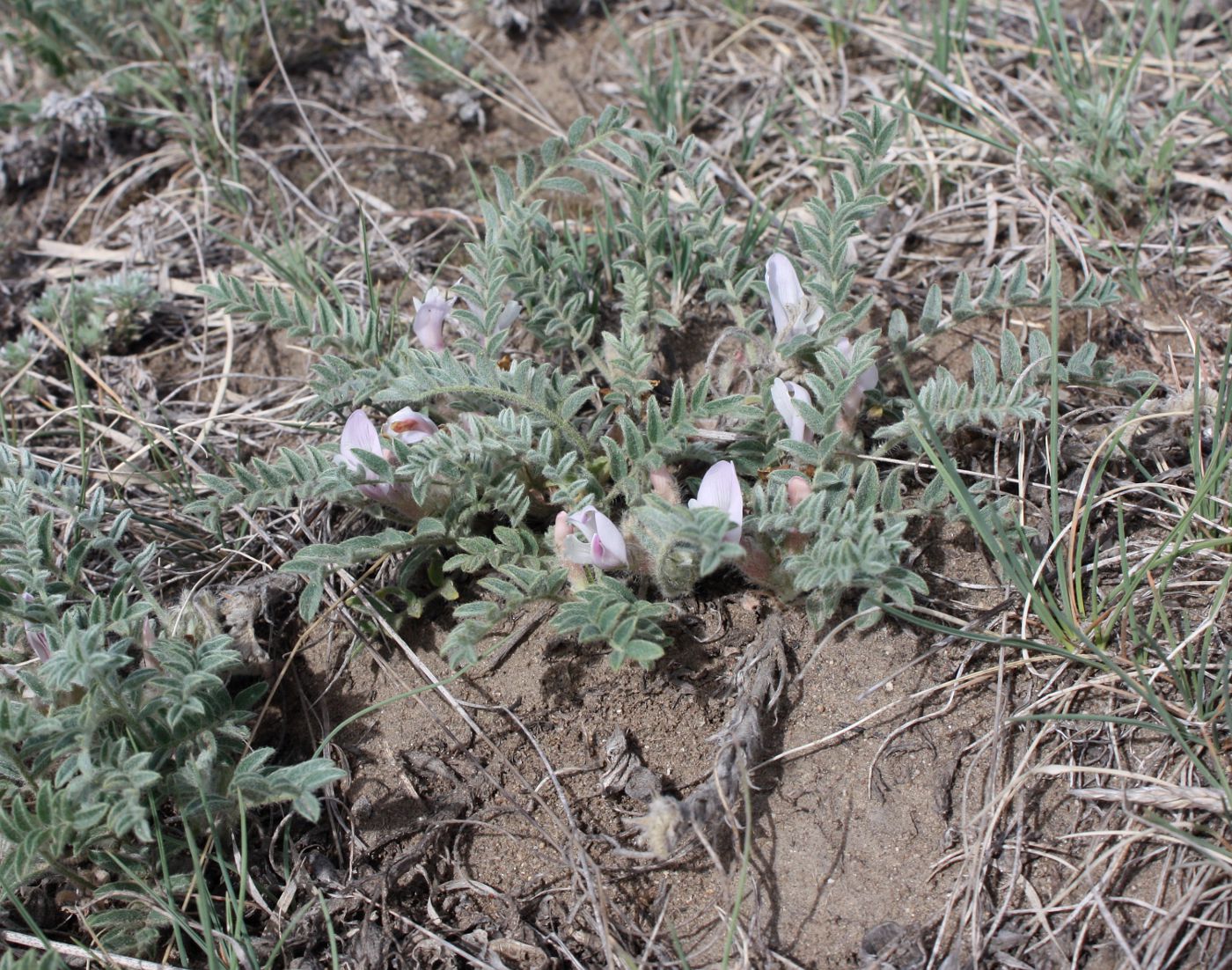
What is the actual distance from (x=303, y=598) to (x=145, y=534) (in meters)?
0.74

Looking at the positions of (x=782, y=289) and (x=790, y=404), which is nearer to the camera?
(x=790, y=404)

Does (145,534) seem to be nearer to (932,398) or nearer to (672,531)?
(672,531)

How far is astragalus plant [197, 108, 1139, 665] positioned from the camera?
2.17 metres

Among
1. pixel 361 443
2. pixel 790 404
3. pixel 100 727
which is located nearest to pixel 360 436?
pixel 361 443

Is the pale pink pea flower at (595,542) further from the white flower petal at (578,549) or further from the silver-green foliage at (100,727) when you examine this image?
the silver-green foliage at (100,727)

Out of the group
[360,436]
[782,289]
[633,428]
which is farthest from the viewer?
[782,289]

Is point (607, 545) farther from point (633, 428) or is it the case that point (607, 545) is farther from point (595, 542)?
point (633, 428)

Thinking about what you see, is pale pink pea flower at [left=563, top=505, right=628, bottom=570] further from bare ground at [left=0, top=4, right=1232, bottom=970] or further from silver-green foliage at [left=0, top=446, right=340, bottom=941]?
silver-green foliage at [left=0, top=446, right=340, bottom=941]

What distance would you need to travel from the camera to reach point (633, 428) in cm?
226

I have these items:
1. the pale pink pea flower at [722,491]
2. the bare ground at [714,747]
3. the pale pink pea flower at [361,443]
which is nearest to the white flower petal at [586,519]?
the pale pink pea flower at [722,491]

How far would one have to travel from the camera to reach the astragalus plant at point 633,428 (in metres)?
2.17

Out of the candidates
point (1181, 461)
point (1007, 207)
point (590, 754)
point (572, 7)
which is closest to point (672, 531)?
point (590, 754)

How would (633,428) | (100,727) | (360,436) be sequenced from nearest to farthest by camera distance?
(100,727) < (633,428) < (360,436)

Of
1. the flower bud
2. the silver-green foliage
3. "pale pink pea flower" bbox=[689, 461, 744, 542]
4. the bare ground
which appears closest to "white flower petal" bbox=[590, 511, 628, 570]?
"pale pink pea flower" bbox=[689, 461, 744, 542]
